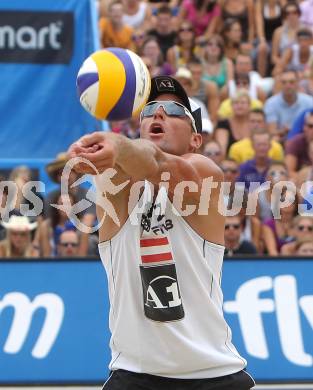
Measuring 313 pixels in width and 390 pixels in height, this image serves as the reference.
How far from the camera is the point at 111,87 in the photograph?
14.2 ft

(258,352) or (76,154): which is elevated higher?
(76,154)

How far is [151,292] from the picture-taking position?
Answer: 168 inches

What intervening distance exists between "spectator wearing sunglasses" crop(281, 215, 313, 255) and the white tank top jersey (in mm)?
4671

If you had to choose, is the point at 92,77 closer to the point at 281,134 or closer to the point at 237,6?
the point at 281,134

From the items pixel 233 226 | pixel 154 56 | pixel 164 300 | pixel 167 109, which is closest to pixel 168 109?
pixel 167 109

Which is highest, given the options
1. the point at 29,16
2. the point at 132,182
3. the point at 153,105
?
the point at 29,16

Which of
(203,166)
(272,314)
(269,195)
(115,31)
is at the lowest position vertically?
(272,314)

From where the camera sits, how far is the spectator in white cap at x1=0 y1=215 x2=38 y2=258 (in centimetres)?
890

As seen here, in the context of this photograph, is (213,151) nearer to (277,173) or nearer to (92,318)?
(277,173)

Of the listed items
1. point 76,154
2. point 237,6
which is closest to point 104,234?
point 76,154

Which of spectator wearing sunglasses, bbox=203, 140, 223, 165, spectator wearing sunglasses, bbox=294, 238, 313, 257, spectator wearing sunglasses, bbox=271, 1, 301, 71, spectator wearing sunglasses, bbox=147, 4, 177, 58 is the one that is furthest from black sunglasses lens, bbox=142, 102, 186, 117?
spectator wearing sunglasses, bbox=271, 1, 301, 71

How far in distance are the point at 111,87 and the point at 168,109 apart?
31cm

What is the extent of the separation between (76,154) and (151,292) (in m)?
1.09

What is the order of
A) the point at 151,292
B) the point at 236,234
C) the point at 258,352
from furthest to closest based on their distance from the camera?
the point at 236,234 → the point at 258,352 → the point at 151,292
